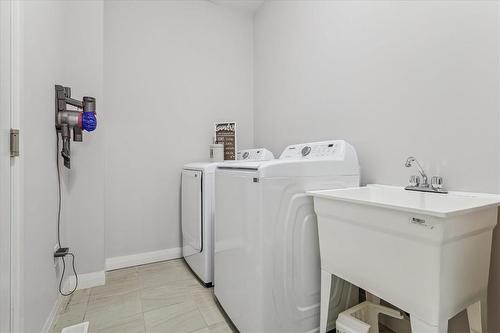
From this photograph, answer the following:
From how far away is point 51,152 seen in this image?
1589 mm

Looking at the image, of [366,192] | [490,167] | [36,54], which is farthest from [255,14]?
[490,167]

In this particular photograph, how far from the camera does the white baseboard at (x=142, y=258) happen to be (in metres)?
2.31

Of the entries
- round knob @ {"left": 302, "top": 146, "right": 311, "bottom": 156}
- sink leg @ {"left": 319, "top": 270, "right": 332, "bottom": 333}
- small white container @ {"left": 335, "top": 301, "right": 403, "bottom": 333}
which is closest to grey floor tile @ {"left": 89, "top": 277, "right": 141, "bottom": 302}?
sink leg @ {"left": 319, "top": 270, "right": 332, "bottom": 333}

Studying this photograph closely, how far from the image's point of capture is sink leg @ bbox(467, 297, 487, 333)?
99cm

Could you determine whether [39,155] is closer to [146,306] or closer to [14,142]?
[14,142]

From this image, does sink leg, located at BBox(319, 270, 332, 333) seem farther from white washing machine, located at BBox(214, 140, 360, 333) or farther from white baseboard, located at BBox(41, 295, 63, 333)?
white baseboard, located at BBox(41, 295, 63, 333)

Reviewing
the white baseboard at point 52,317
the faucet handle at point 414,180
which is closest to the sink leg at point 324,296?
the faucet handle at point 414,180

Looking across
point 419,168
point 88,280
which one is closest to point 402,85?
point 419,168

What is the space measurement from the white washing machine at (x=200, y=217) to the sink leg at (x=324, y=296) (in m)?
0.98

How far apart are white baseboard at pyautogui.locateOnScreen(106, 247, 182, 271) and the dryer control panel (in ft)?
5.24

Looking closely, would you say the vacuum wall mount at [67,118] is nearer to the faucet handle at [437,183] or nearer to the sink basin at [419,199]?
the sink basin at [419,199]

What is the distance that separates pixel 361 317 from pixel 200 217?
50.6 inches

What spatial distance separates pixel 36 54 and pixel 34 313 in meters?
1.33

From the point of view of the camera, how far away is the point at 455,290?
2.88 ft
